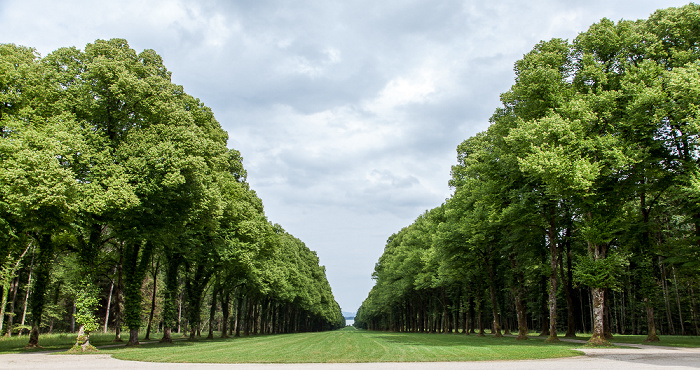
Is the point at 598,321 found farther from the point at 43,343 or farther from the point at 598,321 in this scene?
the point at 43,343

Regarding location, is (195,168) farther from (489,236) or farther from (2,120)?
(489,236)

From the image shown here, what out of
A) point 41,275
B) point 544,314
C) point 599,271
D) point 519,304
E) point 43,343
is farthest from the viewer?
point 544,314

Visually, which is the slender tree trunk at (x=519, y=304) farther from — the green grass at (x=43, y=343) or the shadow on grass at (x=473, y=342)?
the green grass at (x=43, y=343)

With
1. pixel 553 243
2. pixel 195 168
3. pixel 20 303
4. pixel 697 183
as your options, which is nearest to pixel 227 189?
pixel 195 168

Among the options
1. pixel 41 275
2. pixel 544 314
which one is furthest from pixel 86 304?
pixel 544 314

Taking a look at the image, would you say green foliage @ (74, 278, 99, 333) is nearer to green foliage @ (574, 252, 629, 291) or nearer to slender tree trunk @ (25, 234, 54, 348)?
slender tree trunk @ (25, 234, 54, 348)

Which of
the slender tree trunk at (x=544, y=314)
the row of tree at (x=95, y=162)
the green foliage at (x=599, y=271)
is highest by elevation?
the row of tree at (x=95, y=162)

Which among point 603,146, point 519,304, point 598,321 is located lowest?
point 598,321

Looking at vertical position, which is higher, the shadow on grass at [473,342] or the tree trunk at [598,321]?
the tree trunk at [598,321]

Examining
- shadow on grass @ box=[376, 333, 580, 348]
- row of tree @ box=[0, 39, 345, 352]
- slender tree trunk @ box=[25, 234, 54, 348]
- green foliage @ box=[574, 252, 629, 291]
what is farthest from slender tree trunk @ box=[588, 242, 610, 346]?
slender tree trunk @ box=[25, 234, 54, 348]

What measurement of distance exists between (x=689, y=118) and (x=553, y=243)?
11188 millimetres

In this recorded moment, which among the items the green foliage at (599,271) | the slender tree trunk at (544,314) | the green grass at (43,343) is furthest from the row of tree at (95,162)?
the slender tree trunk at (544,314)

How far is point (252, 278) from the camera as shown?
4156 cm

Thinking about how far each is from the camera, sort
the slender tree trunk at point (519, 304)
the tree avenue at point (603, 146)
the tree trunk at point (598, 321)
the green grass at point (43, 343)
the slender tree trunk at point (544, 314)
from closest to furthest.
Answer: the tree avenue at point (603, 146) → the tree trunk at point (598, 321) → the green grass at point (43, 343) → the slender tree trunk at point (519, 304) → the slender tree trunk at point (544, 314)
